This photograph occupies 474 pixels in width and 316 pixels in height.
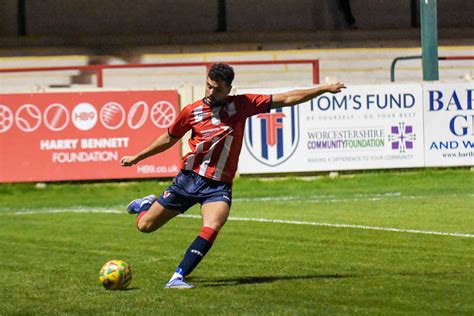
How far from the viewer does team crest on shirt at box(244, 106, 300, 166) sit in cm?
2212

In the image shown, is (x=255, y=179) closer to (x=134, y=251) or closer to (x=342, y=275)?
(x=134, y=251)

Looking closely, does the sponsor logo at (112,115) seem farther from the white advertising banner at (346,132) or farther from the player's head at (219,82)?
the player's head at (219,82)

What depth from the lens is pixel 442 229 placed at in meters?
14.6

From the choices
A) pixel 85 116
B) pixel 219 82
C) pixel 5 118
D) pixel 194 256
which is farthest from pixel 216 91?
pixel 5 118

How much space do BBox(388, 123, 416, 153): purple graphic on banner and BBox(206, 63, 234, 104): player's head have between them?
40.2ft

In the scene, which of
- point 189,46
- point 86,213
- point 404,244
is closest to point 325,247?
point 404,244

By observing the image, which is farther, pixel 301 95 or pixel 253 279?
pixel 253 279

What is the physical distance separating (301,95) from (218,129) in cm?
79

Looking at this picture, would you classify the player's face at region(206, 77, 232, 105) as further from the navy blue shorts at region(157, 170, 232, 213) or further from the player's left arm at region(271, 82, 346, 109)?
the navy blue shorts at region(157, 170, 232, 213)

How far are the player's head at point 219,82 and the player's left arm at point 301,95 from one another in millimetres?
455

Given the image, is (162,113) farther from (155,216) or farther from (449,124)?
(155,216)

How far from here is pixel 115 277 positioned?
10086mm

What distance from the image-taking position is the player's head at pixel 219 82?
10000 mm

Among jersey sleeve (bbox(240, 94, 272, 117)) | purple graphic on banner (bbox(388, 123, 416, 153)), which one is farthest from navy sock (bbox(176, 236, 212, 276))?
purple graphic on banner (bbox(388, 123, 416, 153))
